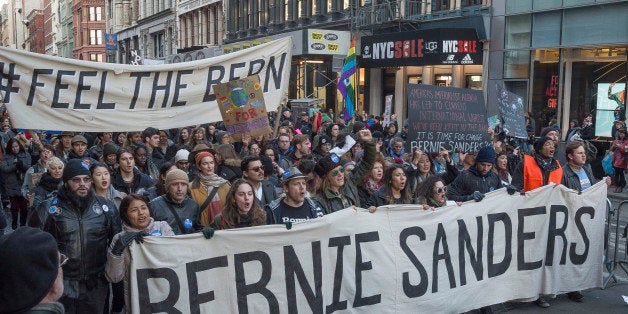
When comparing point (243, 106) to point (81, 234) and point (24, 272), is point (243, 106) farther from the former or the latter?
point (24, 272)

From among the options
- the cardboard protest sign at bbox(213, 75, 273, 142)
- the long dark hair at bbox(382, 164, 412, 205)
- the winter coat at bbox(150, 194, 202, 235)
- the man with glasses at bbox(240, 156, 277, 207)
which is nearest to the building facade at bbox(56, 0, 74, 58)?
the cardboard protest sign at bbox(213, 75, 273, 142)

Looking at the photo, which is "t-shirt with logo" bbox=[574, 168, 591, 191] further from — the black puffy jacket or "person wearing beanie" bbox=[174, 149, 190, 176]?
the black puffy jacket

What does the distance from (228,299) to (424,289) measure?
1.78 m

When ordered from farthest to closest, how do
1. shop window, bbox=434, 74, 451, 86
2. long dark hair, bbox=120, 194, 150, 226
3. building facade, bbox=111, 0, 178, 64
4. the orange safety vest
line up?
building facade, bbox=111, 0, 178, 64
shop window, bbox=434, 74, 451, 86
the orange safety vest
long dark hair, bbox=120, 194, 150, 226

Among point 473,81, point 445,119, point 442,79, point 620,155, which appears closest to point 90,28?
point 442,79

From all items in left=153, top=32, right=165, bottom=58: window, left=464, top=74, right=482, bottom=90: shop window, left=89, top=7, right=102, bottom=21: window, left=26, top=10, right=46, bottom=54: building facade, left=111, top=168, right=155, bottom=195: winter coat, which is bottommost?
left=111, top=168, right=155, bottom=195: winter coat

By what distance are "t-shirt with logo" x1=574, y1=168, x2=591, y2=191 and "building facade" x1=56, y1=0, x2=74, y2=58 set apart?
9742 centimetres

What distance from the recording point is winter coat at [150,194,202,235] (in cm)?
499

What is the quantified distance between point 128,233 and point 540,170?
14.3 feet

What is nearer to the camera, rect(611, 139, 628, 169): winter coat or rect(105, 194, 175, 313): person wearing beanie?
rect(105, 194, 175, 313): person wearing beanie

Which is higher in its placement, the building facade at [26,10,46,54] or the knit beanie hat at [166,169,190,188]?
the building facade at [26,10,46,54]

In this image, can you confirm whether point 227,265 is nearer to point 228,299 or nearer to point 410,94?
point 228,299

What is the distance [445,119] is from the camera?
7766 mm

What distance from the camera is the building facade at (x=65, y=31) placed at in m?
97.6
